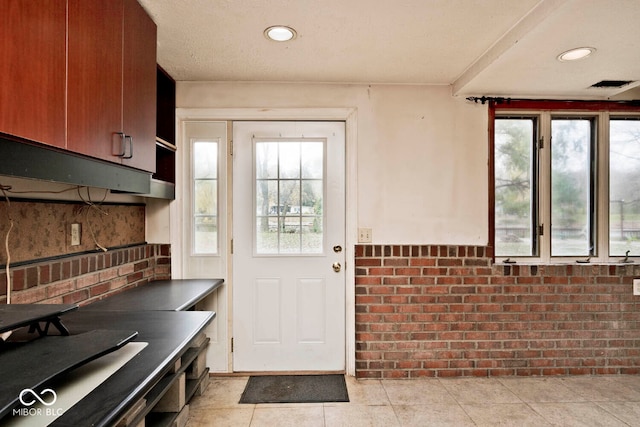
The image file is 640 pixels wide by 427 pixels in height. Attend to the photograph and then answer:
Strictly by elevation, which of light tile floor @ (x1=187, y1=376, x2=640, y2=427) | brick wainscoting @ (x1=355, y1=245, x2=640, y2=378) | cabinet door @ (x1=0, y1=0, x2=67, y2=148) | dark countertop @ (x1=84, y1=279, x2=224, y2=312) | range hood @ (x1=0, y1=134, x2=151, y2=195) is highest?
cabinet door @ (x1=0, y1=0, x2=67, y2=148)

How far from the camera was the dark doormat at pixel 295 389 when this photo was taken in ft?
7.63

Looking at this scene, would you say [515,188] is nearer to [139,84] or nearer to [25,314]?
[139,84]

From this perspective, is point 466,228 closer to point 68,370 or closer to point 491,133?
point 491,133

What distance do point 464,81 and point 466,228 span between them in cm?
108

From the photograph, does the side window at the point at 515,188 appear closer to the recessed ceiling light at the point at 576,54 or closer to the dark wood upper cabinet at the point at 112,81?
the recessed ceiling light at the point at 576,54

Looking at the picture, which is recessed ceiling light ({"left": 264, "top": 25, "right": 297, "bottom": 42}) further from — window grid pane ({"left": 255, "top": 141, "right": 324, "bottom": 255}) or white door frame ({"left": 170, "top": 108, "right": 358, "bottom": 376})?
window grid pane ({"left": 255, "top": 141, "right": 324, "bottom": 255})

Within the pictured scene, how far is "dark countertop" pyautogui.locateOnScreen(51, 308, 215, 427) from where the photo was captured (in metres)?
0.83

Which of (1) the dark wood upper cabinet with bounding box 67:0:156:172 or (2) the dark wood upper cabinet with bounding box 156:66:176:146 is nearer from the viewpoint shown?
(1) the dark wood upper cabinet with bounding box 67:0:156:172

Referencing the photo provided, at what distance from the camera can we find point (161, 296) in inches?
82.1

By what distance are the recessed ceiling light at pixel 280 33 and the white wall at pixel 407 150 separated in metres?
0.67

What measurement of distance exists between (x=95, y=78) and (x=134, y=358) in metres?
1.01

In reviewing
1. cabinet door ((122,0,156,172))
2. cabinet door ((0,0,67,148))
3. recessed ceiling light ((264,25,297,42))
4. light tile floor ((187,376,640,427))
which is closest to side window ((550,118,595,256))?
light tile floor ((187,376,640,427))

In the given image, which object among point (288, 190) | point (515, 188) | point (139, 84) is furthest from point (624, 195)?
point (139, 84)

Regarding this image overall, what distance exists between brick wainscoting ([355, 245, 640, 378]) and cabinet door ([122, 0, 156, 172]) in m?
1.62
